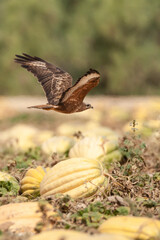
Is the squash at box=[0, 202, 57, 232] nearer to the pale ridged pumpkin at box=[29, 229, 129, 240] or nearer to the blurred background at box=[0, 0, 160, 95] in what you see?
the pale ridged pumpkin at box=[29, 229, 129, 240]

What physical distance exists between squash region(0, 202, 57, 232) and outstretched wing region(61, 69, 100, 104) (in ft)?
2.76

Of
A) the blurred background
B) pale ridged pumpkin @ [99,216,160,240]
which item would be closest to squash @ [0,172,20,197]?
pale ridged pumpkin @ [99,216,160,240]

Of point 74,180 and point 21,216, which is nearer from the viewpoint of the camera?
point 21,216

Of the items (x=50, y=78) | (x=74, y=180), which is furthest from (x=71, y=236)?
(x=50, y=78)

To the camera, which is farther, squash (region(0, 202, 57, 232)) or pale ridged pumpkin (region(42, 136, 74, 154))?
pale ridged pumpkin (region(42, 136, 74, 154))

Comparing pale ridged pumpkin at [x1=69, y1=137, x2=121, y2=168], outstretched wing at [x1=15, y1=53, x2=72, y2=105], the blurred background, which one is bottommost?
pale ridged pumpkin at [x1=69, y1=137, x2=121, y2=168]

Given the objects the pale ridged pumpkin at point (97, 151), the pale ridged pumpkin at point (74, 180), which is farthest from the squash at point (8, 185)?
the pale ridged pumpkin at point (97, 151)

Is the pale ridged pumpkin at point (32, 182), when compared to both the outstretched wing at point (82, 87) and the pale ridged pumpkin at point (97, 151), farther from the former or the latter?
the pale ridged pumpkin at point (97, 151)

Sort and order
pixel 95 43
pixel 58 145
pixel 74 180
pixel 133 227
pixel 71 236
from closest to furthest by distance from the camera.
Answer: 1. pixel 71 236
2. pixel 133 227
3. pixel 74 180
4. pixel 58 145
5. pixel 95 43

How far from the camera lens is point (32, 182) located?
10.3 feet

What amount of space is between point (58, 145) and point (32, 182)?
1382 millimetres

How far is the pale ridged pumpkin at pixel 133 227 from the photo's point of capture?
6.73 feet

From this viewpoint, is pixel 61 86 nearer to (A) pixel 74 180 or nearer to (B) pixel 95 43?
(A) pixel 74 180

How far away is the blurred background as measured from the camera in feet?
73.8
